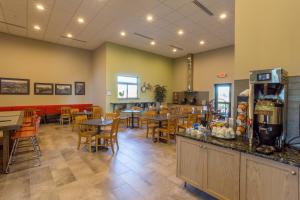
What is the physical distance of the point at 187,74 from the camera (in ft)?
32.7

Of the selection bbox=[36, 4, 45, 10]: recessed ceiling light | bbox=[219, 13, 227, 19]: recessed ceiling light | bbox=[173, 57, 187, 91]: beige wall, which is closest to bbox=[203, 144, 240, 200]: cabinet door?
bbox=[219, 13, 227, 19]: recessed ceiling light

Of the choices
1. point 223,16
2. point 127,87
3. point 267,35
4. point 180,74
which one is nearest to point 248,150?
point 267,35

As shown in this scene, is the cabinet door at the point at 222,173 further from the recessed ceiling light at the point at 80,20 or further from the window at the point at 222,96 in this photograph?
the window at the point at 222,96

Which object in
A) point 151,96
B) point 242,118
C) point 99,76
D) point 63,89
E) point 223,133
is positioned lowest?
point 223,133

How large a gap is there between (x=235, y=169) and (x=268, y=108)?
0.79m

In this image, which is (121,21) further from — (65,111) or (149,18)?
(65,111)

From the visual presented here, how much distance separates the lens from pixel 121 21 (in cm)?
566

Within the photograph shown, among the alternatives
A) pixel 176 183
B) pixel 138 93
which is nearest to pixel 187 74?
pixel 138 93

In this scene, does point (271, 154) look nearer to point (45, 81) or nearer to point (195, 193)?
point (195, 193)

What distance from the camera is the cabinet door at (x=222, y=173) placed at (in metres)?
1.85

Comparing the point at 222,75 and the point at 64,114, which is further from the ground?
the point at 222,75

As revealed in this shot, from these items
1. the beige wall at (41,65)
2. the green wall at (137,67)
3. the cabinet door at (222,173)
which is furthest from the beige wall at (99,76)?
the cabinet door at (222,173)

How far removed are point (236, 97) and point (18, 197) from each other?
11.5 ft

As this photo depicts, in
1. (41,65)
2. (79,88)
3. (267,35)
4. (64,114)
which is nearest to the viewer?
(267,35)
